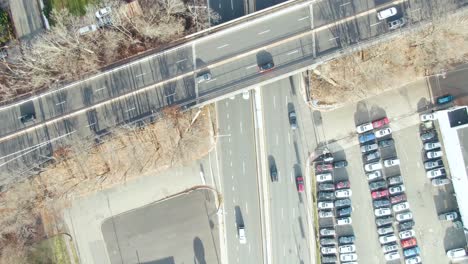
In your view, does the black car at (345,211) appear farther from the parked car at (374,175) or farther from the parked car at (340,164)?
the parked car at (340,164)

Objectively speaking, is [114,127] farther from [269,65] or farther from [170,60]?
[269,65]

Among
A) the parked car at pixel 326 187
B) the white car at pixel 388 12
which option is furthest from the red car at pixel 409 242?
the white car at pixel 388 12

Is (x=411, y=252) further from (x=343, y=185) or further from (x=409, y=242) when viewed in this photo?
(x=343, y=185)

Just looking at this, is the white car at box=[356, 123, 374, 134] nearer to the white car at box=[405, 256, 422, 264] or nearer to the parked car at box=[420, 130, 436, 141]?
the parked car at box=[420, 130, 436, 141]

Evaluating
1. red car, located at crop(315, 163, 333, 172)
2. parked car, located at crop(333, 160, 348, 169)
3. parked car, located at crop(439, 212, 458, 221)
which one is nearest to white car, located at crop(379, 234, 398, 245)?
parked car, located at crop(439, 212, 458, 221)

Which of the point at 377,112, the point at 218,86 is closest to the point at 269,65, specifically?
the point at 218,86

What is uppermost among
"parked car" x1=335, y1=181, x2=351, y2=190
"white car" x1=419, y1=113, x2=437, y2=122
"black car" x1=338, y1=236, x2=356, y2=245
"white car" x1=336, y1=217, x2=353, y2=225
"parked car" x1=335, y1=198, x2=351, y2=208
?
"white car" x1=419, y1=113, x2=437, y2=122

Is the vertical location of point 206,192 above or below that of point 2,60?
below
